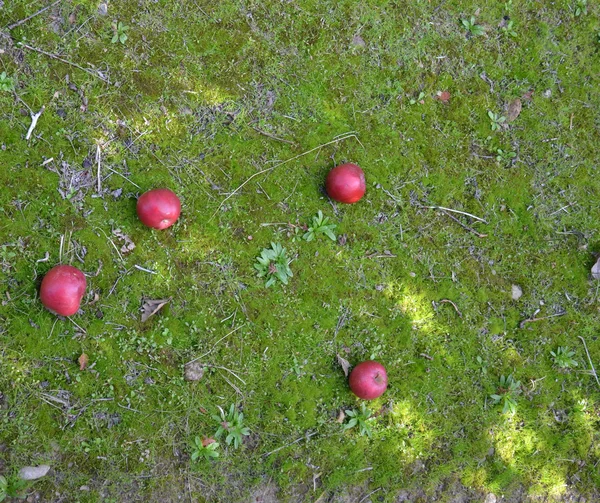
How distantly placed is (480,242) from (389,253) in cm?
94

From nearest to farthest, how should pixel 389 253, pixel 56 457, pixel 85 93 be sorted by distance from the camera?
1. pixel 56 457
2. pixel 85 93
3. pixel 389 253

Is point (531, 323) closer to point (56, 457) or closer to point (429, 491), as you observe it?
point (429, 491)

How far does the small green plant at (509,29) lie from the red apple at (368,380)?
3570mm

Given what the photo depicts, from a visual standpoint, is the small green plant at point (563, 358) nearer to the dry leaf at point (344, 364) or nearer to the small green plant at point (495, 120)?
the dry leaf at point (344, 364)

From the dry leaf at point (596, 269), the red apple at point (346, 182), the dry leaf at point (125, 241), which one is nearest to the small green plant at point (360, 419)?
the red apple at point (346, 182)

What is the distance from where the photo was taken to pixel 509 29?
193 inches

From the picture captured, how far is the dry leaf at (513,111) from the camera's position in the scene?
482 centimetres

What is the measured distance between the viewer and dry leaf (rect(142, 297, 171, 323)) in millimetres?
4082

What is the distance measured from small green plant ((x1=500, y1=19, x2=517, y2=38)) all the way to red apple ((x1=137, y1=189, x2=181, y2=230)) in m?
3.71

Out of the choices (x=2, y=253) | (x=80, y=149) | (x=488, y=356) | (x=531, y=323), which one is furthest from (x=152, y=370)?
(x=531, y=323)

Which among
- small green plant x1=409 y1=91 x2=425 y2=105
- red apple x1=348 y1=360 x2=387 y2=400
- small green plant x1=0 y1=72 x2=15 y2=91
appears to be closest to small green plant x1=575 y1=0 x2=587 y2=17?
small green plant x1=409 y1=91 x2=425 y2=105

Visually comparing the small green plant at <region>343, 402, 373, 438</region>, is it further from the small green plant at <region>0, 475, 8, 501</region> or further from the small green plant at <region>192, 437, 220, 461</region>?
the small green plant at <region>0, 475, 8, 501</region>

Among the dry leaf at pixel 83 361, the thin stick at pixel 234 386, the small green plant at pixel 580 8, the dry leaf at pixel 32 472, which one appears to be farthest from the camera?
the small green plant at pixel 580 8

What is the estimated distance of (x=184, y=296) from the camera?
4.17 meters
